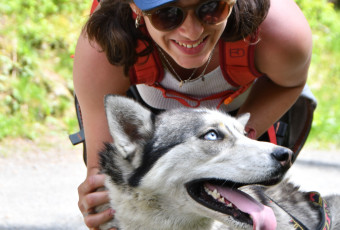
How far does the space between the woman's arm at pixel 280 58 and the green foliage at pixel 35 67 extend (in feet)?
→ 10.9

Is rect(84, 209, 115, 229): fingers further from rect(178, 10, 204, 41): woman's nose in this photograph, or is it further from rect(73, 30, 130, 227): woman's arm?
rect(178, 10, 204, 41): woman's nose

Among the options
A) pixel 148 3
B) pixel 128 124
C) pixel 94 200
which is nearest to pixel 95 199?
pixel 94 200

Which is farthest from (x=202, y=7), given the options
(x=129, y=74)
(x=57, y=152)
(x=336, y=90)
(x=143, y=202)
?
(x=336, y=90)

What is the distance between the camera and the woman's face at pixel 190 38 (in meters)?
2.71

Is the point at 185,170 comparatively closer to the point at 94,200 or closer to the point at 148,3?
the point at 94,200

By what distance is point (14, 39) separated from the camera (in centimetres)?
664

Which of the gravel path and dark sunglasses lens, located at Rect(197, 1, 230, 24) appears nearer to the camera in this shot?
dark sunglasses lens, located at Rect(197, 1, 230, 24)

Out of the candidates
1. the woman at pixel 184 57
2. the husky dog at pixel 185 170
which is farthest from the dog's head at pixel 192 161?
the woman at pixel 184 57

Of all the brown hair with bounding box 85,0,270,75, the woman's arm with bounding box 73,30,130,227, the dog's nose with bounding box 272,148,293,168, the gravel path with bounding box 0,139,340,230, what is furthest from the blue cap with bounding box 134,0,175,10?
the gravel path with bounding box 0,139,340,230

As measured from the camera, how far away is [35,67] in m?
6.63

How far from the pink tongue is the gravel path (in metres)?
1.12

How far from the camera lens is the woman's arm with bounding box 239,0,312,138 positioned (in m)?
3.10

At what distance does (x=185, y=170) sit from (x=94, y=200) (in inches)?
25.4

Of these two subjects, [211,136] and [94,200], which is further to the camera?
[94,200]
